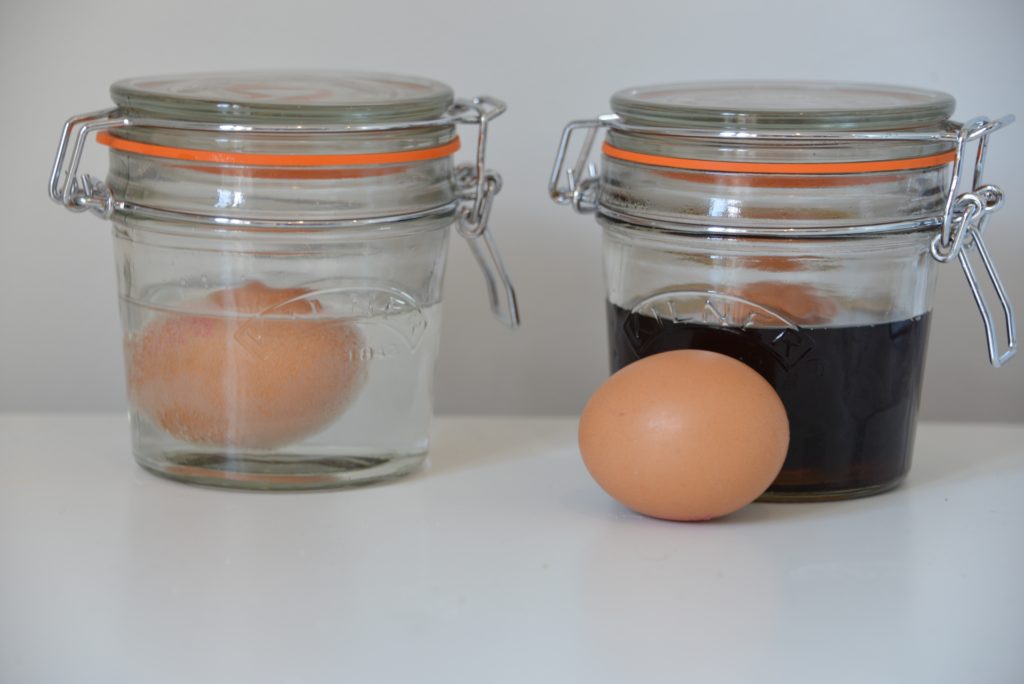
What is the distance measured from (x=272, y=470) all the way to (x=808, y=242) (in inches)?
13.4

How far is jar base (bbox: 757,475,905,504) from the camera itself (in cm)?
76

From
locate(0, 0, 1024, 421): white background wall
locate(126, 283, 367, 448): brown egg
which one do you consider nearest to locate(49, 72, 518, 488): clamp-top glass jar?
locate(126, 283, 367, 448): brown egg

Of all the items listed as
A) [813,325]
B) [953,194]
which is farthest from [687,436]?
[953,194]

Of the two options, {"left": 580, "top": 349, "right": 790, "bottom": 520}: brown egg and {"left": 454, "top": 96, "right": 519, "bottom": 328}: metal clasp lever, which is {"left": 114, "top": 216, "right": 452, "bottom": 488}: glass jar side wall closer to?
{"left": 454, "top": 96, "right": 519, "bottom": 328}: metal clasp lever

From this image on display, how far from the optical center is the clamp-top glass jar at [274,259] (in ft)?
2.36

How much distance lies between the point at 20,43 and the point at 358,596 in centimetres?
59

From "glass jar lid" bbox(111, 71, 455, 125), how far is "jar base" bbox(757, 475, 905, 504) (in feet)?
0.99

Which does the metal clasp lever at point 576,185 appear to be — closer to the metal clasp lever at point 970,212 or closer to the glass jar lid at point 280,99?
the glass jar lid at point 280,99

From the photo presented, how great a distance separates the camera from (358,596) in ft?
2.03

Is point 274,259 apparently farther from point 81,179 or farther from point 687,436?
point 687,436

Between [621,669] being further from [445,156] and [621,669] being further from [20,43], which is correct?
[20,43]

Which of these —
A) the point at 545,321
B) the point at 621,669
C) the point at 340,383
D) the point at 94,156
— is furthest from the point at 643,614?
the point at 94,156

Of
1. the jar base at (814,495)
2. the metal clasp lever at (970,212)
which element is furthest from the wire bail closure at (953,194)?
the jar base at (814,495)

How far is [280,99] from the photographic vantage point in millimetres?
725
